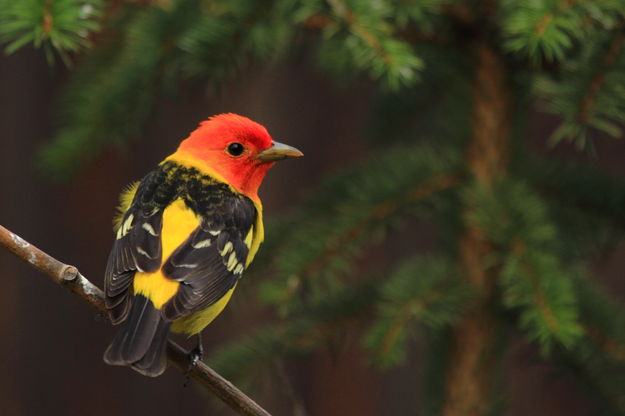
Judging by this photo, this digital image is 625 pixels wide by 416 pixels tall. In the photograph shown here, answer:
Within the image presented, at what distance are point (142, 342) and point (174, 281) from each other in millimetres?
218

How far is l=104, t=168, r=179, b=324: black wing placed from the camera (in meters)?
1.57

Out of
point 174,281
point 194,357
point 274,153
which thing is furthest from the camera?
point 274,153

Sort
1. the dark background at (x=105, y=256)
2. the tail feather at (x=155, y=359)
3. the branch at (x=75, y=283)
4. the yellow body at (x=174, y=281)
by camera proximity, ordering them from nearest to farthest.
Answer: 1. the branch at (x=75, y=283)
2. the tail feather at (x=155, y=359)
3. the yellow body at (x=174, y=281)
4. the dark background at (x=105, y=256)

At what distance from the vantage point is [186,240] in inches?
70.9

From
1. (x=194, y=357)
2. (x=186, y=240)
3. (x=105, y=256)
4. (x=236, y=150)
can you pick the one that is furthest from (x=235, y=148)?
(x=105, y=256)

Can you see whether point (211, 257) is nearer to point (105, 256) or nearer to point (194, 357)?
point (194, 357)

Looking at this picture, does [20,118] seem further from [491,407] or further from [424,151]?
[491,407]

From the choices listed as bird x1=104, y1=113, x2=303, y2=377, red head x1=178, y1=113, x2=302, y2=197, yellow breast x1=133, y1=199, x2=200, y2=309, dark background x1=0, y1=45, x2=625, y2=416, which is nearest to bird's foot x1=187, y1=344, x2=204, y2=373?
bird x1=104, y1=113, x2=303, y2=377

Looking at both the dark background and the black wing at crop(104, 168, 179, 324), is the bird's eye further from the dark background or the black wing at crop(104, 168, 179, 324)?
the dark background

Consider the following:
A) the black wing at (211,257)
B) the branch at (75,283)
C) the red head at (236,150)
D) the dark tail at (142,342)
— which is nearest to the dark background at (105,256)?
the red head at (236,150)

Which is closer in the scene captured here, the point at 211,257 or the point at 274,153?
the point at 211,257

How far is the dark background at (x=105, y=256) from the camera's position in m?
2.66

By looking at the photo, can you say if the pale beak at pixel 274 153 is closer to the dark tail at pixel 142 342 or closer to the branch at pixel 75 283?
the dark tail at pixel 142 342

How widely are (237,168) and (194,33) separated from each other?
1.87 feet
